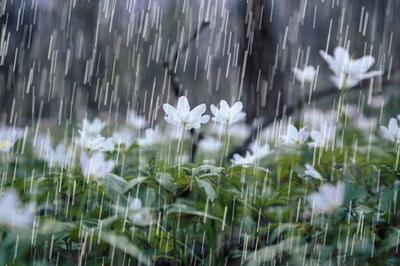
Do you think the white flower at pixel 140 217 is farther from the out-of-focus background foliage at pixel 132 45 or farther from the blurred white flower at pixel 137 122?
the out-of-focus background foliage at pixel 132 45

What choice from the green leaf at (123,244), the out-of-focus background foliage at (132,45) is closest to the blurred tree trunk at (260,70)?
the green leaf at (123,244)

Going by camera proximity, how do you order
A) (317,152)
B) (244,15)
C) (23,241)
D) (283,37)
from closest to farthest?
(23,241), (317,152), (244,15), (283,37)

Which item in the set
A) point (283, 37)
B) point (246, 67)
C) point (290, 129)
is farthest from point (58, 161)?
point (283, 37)

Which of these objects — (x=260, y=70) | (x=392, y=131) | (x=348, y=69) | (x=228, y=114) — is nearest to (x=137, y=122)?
(x=260, y=70)

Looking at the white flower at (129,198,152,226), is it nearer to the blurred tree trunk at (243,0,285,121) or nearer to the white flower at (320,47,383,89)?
the white flower at (320,47,383,89)

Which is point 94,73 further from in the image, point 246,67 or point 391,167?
point 391,167

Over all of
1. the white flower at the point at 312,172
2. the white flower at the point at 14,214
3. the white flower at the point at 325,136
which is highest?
the white flower at the point at 325,136

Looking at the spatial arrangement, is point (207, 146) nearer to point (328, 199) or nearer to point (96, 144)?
point (96, 144)
